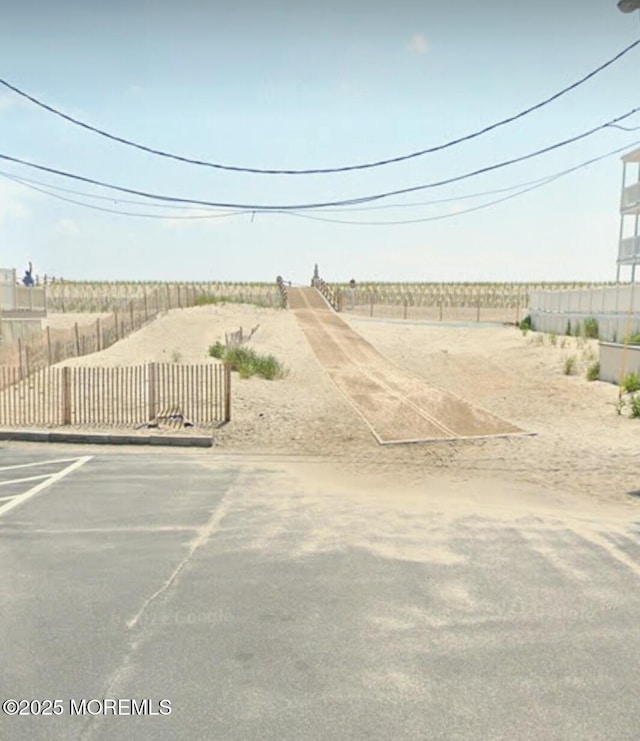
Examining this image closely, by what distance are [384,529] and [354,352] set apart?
63.8ft

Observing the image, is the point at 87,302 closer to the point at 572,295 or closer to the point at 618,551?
the point at 572,295

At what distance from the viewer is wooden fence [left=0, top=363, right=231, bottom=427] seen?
13.1m

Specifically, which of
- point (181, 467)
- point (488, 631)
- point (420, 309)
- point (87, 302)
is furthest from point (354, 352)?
point (87, 302)

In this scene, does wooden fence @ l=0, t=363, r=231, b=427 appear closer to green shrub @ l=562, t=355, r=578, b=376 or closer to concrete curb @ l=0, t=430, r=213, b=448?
concrete curb @ l=0, t=430, r=213, b=448

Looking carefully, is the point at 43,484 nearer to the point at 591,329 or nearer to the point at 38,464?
the point at 38,464

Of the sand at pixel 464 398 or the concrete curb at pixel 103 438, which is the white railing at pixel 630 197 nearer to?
the sand at pixel 464 398

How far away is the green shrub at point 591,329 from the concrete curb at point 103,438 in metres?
20.4

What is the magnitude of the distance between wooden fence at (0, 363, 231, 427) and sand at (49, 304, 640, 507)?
2.78 ft

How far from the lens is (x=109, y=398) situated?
14.6 metres

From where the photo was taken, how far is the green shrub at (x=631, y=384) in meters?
16.0

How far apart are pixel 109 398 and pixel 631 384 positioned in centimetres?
1415

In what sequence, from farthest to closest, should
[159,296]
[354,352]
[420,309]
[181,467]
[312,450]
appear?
1. [420,309]
2. [159,296]
3. [354,352]
4. [312,450]
5. [181,467]

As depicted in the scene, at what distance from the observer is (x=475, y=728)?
3.27 metres

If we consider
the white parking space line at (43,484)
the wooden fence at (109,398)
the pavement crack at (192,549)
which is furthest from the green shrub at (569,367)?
the white parking space line at (43,484)
